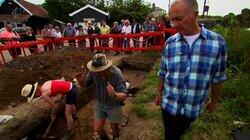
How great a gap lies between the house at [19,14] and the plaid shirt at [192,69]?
41301mm

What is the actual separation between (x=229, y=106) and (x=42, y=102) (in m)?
3.84

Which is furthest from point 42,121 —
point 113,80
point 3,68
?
point 3,68

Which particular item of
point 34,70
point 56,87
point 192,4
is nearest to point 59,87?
point 56,87

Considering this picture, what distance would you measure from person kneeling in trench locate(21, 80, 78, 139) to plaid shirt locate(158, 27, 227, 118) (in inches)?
153

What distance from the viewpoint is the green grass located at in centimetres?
588

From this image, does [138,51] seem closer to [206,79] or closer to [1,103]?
[1,103]

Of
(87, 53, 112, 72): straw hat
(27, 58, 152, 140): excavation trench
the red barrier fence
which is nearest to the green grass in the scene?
(27, 58, 152, 140): excavation trench

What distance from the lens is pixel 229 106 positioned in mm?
6887

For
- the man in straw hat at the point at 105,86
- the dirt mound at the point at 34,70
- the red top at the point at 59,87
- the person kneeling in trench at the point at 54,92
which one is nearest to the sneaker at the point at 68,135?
the person kneeling in trench at the point at 54,92

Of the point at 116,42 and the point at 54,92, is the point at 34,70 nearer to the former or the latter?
the point at 54,92

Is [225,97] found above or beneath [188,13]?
beneath

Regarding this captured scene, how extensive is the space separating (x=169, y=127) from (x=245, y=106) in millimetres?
3817

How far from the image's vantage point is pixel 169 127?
3459 mm

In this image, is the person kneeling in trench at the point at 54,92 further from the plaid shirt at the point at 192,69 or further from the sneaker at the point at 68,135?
the plaid shirt at the point at 192,69
